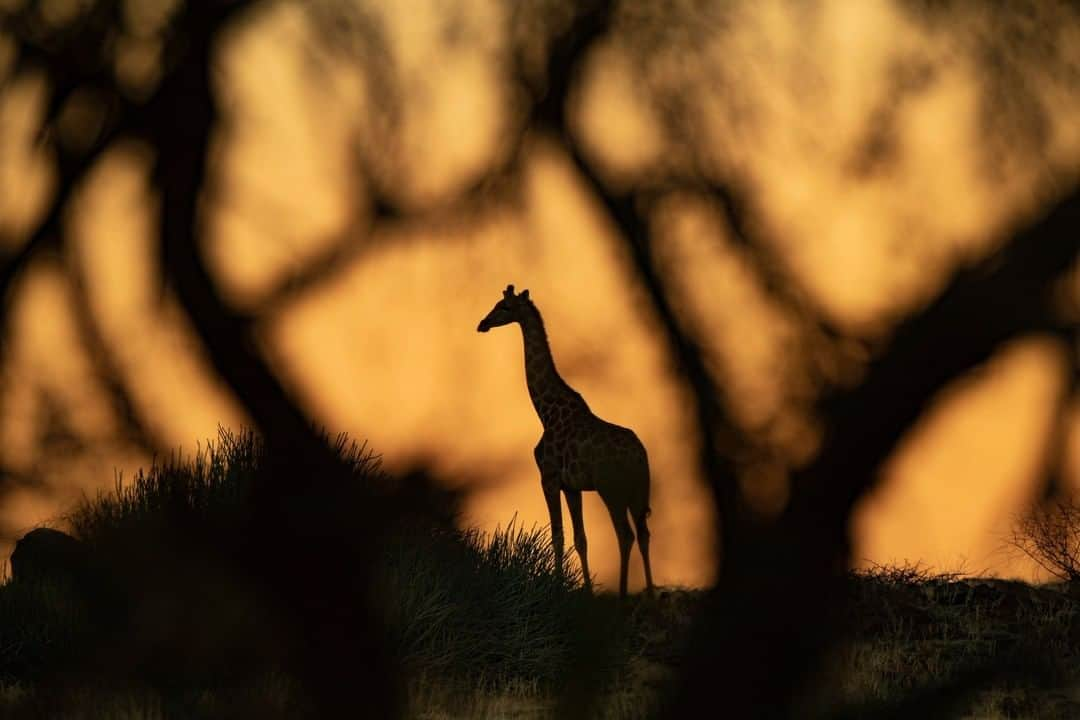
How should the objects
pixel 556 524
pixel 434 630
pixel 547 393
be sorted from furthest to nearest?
pixel 547 393 < pixel 556 524 < pixel 434 630

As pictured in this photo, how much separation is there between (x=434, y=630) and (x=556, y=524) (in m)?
3.96

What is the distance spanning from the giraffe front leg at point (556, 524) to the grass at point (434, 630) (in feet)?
0.46

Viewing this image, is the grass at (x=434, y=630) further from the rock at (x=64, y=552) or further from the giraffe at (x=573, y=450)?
the giraffe at (x=573, y=450)

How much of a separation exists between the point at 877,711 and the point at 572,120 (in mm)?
1363

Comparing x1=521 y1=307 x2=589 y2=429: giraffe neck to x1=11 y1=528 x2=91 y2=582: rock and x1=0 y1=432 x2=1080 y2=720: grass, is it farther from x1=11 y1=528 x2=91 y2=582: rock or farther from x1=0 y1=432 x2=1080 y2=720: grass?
x1=11 y1=528 x2=91 y2=582: rock

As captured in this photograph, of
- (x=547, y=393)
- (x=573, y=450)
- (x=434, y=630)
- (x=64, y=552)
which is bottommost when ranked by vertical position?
(x=64, y=552)

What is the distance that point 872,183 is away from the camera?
108 inches

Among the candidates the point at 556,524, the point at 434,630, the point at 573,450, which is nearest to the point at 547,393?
the point at 573,450

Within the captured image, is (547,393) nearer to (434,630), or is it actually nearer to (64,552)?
(434,630)

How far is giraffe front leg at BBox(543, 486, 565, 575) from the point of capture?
1380 centimetres

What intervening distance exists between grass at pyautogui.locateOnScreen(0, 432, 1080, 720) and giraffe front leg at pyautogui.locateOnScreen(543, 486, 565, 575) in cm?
14

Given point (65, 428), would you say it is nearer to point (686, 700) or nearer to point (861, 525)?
point (686, 700)

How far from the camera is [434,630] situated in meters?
12.2

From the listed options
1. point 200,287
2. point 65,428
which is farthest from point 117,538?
point 200,287
